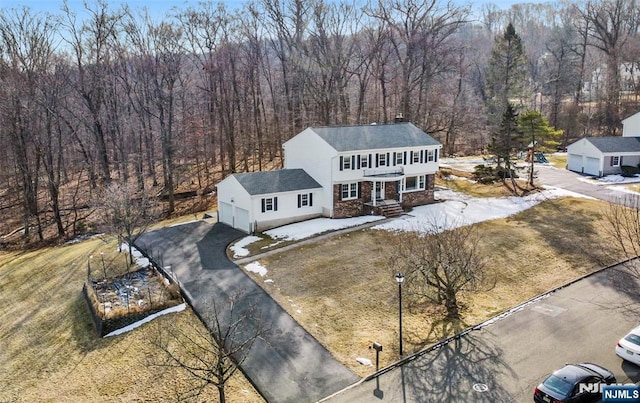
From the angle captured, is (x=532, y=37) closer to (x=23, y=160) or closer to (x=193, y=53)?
(x=193, y=53)

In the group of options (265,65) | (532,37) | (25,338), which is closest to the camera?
Answer: (25,338)

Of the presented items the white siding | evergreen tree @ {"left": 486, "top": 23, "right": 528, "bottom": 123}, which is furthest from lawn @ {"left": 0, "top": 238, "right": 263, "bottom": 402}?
evergreen tree @ {"left": 486, "top": 23, "right": 528, "bottom": 123}

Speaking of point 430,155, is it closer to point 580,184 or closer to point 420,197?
point 420,197

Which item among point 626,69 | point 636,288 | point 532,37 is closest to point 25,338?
point 636,288

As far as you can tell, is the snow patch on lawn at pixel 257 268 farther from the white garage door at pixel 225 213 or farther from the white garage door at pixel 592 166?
the white garage door at pixel 592 166

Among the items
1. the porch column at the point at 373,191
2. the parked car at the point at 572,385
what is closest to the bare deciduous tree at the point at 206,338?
the parked car at the point at 572,385

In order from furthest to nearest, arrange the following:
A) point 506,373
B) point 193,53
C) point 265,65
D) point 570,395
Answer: point 265,65 < point 193,53 < point 506,373 < point 570,395
